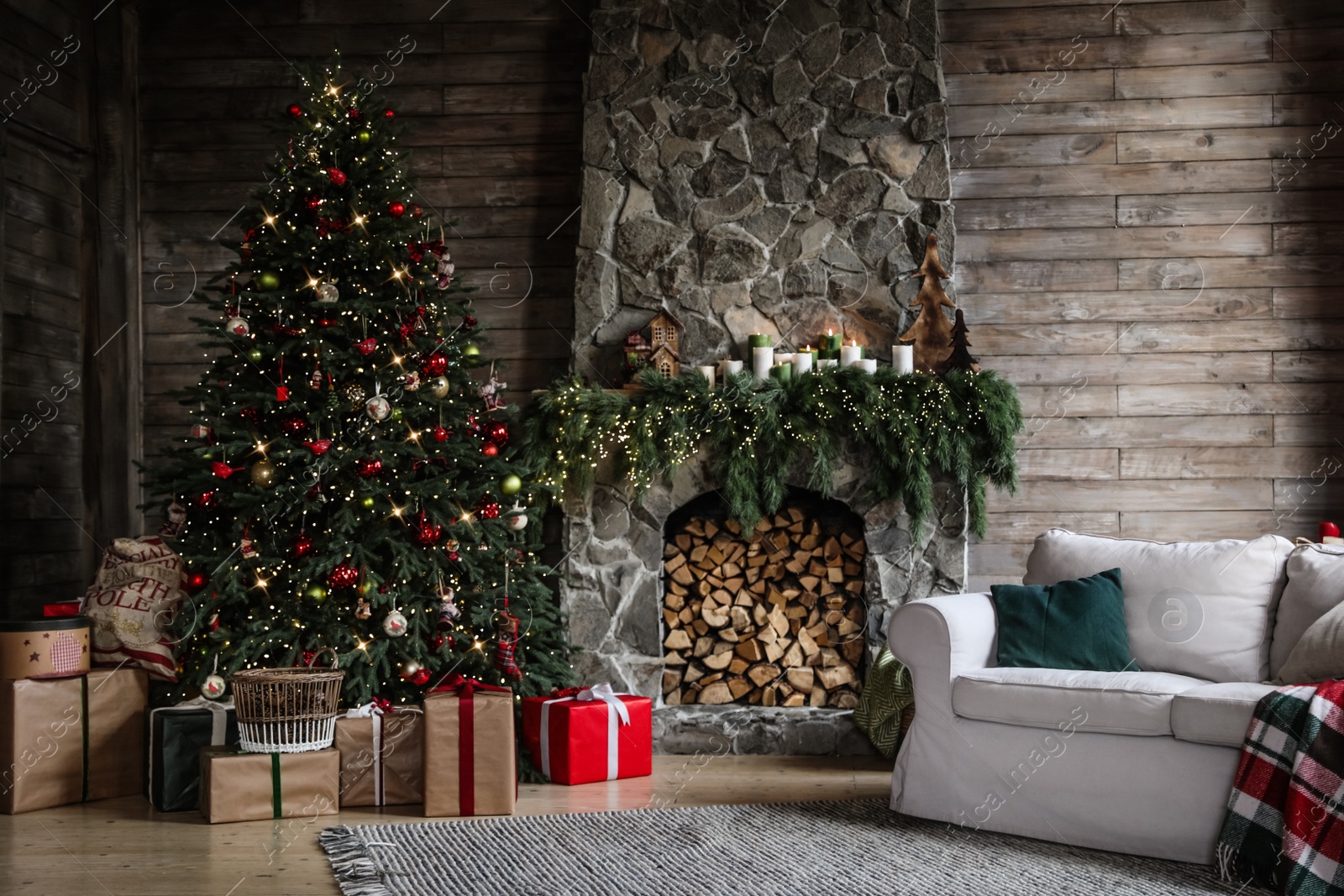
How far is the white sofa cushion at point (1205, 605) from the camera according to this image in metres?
3.07

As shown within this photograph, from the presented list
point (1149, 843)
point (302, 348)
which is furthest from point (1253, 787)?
point (302, 348)

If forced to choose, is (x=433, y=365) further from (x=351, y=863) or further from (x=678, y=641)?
(x=351, y=863)

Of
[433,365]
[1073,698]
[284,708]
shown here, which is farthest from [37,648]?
[1073,698]

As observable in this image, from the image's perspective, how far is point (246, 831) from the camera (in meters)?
2.97

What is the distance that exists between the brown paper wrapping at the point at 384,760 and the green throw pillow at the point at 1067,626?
1783 mm

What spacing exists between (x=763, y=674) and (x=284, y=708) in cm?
183

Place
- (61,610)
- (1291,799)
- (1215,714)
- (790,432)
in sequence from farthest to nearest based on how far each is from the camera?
1. (790,432)
2. (61,610)
3. (1215,714)
4. (1291,799)

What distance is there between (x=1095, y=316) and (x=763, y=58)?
5.72 feet

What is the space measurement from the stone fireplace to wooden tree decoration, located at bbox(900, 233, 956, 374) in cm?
5

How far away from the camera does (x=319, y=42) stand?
15.4ft

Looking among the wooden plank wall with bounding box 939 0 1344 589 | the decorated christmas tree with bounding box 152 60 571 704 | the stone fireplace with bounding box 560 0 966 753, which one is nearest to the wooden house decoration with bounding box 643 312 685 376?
the stone fireplace with bounding box 560 0 966 753

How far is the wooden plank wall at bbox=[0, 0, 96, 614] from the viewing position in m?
4.12

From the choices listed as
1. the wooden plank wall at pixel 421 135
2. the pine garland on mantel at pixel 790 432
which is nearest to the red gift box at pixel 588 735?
the pine garland on mantel at pixel 790 432

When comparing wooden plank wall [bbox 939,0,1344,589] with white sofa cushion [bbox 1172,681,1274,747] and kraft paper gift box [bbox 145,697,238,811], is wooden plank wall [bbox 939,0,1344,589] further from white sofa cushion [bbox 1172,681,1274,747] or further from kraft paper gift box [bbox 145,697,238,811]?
kraft paper gift box [bbox 145,697,238,811]
